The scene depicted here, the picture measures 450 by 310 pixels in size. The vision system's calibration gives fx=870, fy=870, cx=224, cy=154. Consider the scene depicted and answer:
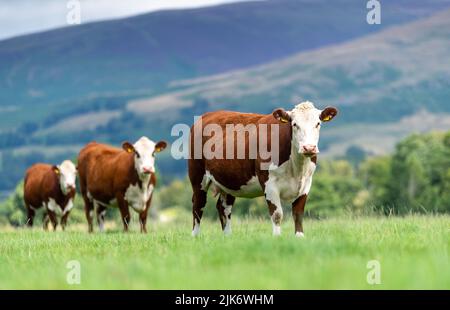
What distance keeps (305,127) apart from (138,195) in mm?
9510

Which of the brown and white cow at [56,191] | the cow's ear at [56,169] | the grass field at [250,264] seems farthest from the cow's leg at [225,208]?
the cow's ear at [56,169]

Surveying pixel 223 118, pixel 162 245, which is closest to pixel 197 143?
pixel 223 118

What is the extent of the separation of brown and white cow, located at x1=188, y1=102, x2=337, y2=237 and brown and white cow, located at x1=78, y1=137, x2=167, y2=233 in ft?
17.1

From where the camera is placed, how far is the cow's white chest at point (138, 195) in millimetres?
22153

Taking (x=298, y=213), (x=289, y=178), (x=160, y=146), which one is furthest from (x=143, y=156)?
(x=298, y=213)

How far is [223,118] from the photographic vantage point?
16.5 metres

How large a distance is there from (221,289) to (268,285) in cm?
46

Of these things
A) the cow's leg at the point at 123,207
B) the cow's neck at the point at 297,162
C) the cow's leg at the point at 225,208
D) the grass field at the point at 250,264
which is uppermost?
the cow's leg at the point at 123,207

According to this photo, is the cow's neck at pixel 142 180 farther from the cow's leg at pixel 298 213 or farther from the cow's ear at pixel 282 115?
the cow's ear at pixel 282 115

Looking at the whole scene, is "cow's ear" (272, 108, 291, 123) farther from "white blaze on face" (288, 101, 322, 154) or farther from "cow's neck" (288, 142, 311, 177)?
"cow's neck" (288, 142, 311, 177)

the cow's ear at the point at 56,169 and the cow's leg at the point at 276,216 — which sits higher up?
the cow's ear at the point at 56,169

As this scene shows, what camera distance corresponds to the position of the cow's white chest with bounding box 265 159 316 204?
1395 cm

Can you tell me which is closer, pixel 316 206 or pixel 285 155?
pixel 285 155
